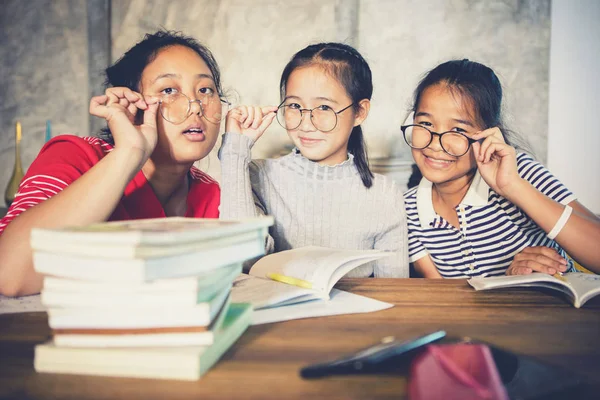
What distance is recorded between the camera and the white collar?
1.75 metres

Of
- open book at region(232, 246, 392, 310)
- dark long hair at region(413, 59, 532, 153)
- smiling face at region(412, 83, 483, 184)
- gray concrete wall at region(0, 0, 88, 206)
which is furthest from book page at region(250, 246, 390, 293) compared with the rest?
gray concrete wall at region(0, 0, 88, 206)

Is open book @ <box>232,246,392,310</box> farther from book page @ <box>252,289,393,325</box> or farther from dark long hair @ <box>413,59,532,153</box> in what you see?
dark long hair @ <box>413,59,532,153</box>

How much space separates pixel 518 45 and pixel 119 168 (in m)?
2.29

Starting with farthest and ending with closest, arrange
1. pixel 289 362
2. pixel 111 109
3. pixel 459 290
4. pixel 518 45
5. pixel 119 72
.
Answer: pixel 518 45 < pixel 119 72 < pixel 111 109 < pixel 459 290 < pixel 289 362

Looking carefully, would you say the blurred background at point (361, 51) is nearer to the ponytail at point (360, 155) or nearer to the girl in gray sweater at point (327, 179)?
the ponytail at point (360, 155)

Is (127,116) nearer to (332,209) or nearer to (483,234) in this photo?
(332,209)

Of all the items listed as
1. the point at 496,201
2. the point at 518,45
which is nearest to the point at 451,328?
the point at 496,201

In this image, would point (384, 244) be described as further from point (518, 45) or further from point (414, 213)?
point (518, 45)

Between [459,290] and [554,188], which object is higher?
[554,188]

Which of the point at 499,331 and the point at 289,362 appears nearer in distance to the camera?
the point at 289,362

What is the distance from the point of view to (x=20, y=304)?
95 cm

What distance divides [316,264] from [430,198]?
0.92 meters

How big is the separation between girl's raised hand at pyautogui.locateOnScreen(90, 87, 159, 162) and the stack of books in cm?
61

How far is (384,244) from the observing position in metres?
1.81
